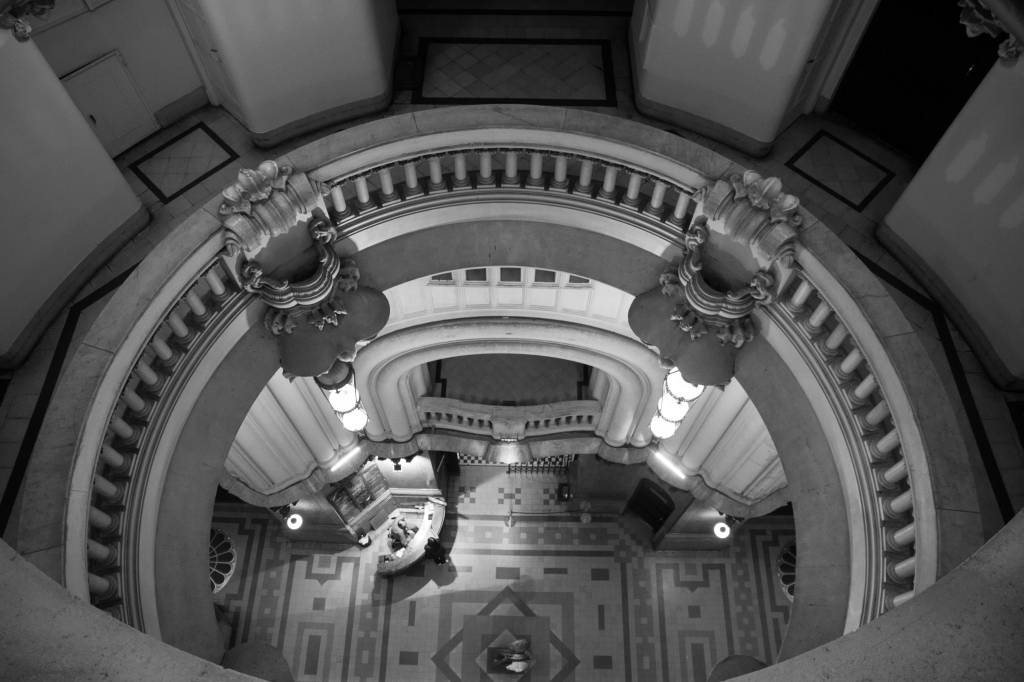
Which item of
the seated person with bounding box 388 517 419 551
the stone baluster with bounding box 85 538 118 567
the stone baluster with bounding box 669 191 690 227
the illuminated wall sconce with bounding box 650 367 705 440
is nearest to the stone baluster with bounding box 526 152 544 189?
the stone baluster with bounding box 669 191 690 227

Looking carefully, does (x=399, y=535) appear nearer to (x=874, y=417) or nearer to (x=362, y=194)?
(x=362, y=194)

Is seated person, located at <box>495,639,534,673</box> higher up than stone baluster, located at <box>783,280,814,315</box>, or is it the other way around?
stone baluster, located at <box>783,280,814,315</box>

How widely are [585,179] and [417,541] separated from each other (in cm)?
846

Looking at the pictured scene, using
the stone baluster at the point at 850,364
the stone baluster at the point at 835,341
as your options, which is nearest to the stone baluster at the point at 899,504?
the stone baluster at the point at 850,364

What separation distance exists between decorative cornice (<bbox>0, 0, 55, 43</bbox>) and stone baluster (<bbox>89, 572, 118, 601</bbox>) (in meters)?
4.28

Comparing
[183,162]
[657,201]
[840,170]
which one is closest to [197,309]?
[183,162]

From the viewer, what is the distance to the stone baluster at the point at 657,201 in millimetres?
7016

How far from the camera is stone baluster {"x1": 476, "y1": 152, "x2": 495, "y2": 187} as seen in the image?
7.21 meters

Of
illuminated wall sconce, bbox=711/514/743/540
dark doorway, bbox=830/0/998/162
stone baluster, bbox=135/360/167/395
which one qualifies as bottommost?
stone baluster, bbox=135/360/167/395

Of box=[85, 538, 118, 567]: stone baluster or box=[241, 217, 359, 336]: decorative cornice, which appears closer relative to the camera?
box=[85, 538, 118, 567]: stone baluster

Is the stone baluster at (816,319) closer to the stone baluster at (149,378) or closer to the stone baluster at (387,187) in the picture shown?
the stone baluster at (387,187)

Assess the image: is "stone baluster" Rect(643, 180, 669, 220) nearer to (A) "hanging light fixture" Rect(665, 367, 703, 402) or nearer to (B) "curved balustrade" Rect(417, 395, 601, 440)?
(A) "hanging light fixture" Rect(665, 367, 703, 402)

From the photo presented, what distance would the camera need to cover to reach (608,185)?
23.8ft

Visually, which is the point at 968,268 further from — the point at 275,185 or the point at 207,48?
the point at 207,48
